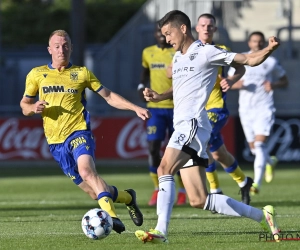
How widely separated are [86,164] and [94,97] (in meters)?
19.2

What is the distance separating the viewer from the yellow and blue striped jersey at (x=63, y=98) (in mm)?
9609

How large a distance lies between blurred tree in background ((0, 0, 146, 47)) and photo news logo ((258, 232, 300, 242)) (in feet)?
120

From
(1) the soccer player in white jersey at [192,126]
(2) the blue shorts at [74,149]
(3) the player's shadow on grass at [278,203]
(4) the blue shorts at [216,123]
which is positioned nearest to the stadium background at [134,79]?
(3) the player's shadow on grass at [278,203]

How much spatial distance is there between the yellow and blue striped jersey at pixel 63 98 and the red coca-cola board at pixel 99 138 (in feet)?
42.6

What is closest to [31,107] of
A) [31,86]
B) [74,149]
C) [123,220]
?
[31,86]

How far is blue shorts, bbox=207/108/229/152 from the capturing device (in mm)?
11922

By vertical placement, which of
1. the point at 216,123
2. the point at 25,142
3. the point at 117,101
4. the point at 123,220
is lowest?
the point at 25,142

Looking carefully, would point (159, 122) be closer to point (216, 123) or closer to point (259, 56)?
point (216, 123)

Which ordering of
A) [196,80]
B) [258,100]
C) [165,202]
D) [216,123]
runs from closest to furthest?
1. [165,202]
2. [196,80]
3. [216,123]
4. [258,100]

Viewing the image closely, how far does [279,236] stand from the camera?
858cm

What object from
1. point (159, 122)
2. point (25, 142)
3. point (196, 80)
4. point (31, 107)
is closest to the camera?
point (196, 80)

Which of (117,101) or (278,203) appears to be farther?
(278,203)

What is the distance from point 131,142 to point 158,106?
10075 mm

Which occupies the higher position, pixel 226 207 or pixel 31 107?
pixel 31 107
